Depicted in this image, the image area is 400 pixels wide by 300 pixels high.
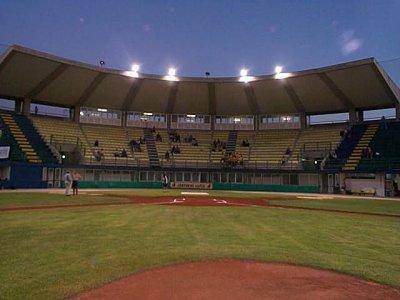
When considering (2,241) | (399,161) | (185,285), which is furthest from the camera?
(399,161)

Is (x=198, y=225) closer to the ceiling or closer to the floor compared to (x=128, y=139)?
closer to the floor

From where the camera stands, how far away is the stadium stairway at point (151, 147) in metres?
55.0

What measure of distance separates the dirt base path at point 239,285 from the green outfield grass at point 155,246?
0.49m

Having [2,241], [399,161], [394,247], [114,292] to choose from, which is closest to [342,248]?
[394,247]

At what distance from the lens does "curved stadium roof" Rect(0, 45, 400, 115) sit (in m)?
46.8

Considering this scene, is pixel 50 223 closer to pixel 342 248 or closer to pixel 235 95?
pixel 342 248

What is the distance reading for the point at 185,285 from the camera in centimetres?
712

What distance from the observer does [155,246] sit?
10477 mm

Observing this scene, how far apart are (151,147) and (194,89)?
40.9 ft

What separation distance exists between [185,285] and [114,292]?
4.81ft

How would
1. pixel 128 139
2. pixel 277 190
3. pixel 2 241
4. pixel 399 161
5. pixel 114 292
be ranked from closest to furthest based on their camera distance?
pixel 114 292 → pixel 2 241 → pixel 399 161 → pixel 277 190 → pixel 128 139

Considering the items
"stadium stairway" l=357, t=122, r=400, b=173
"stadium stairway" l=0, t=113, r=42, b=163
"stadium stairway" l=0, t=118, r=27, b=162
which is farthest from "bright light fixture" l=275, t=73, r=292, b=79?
"stadium stairway" l=0, t=118, r=27, b=162

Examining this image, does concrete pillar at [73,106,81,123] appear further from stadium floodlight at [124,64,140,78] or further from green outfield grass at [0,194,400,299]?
green outfield grass at [0,194,400,299]

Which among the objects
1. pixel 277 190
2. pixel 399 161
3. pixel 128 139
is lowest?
pixel 277 190
